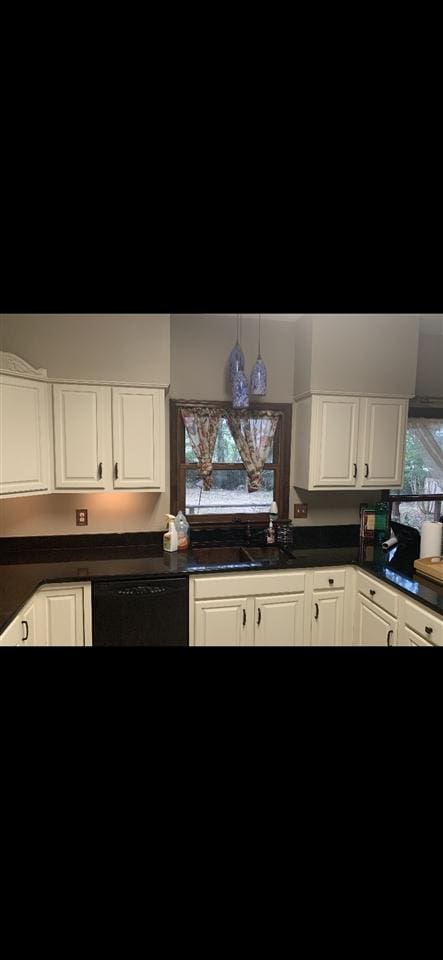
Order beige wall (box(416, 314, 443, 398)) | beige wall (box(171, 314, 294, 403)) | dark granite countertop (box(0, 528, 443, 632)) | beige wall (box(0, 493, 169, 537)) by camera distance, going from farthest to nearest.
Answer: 1. beige wall (box(416, 314, 443, 398))
2. beige wall (box(171, 314, 294, 403))
3. beige wall (box(0, 493, 169, 537))
4. dark granite countertop (box(0, 528, 443, 632))

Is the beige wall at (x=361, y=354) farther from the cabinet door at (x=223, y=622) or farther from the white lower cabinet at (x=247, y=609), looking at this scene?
the cabinet door at (x=223, y=622)

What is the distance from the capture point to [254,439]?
272 cm

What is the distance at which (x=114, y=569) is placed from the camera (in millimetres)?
2080

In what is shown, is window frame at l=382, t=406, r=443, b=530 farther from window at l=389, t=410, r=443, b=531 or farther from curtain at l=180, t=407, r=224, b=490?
curtain at l=180, t=407, r=224, b=490

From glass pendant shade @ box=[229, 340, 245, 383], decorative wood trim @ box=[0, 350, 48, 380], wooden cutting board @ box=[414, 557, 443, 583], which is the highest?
glass pendant shade @ box=[229, 340, 245, 383]

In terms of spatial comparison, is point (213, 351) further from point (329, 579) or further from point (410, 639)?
point (410, 639)

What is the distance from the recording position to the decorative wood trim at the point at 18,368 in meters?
1.92

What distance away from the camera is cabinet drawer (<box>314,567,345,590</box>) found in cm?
227

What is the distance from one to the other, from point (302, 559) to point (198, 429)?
3.40 feet

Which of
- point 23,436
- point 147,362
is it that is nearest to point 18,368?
point 23,436

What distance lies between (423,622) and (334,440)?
1.16 meters

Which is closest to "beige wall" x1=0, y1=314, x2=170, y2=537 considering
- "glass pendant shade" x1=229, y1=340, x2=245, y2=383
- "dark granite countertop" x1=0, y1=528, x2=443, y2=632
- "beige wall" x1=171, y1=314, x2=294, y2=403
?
"dark granite countertop" x1=0, y1=528, x2=443, y2=632

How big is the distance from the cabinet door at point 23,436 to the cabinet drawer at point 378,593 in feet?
5.82

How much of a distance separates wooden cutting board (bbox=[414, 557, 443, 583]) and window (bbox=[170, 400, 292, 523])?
95cm
